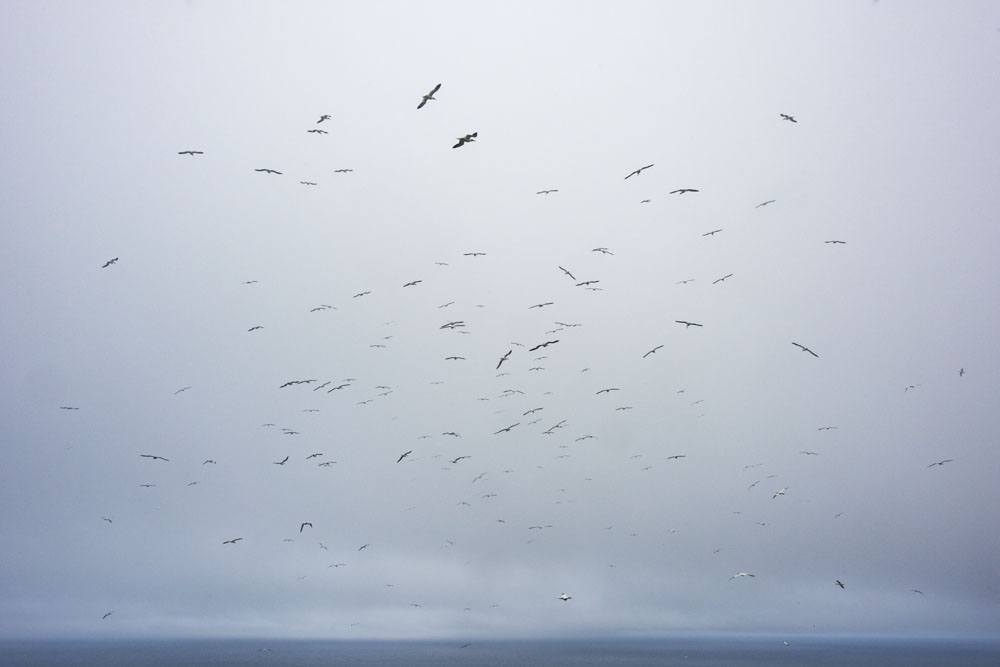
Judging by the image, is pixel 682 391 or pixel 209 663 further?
pixel 209 663

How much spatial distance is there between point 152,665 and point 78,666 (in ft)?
26.6

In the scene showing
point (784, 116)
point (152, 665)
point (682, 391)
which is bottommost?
point (152, 665)

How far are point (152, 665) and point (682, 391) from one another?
71328mm

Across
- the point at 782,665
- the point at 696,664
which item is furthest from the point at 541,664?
the point at 782,665

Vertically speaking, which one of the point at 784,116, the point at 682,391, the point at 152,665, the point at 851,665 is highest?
the point at 784,116

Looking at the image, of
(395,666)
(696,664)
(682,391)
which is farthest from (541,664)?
(682,391)

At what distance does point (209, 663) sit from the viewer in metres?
91.5

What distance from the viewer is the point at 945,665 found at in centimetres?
9544

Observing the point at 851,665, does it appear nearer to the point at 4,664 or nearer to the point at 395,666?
the point at 395,666

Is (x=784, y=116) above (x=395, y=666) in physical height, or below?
above

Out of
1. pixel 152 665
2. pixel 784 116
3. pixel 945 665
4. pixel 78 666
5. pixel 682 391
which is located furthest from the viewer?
pixel 945 665

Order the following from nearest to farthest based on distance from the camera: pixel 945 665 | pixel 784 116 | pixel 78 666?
pixel 784 116
pixel 78 666
pixel 945 665

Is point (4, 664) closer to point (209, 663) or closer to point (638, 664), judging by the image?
point (209, 663)

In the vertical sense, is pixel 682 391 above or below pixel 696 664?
above
